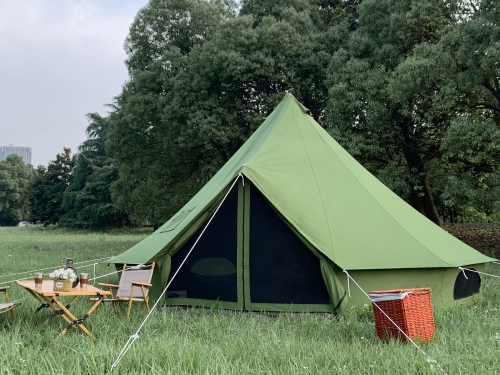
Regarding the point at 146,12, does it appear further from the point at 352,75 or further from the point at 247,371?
the point at 247,371

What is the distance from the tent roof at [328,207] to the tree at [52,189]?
34.5m

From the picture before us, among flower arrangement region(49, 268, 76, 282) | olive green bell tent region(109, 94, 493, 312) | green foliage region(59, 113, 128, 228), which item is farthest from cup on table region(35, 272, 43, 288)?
green foliage region(59, 113, 128, 228)

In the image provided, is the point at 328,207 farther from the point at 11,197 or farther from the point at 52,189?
the point at 11,197

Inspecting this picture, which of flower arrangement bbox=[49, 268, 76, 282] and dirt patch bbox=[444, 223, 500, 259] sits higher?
flower arrangement bbox=[49, 268, 76, 282]

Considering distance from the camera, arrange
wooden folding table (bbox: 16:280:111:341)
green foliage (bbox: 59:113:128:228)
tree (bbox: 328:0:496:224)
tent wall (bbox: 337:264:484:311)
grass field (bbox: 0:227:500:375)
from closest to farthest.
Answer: grass field (bbox: 0:227:500:375) < wooden folding table (bbox: 16:280:111:341) < tent wall (bbox: 337:264:484:311) < tree (bbox: 328:0:496:224) < green foliage (bbox: 59:113:128:228)

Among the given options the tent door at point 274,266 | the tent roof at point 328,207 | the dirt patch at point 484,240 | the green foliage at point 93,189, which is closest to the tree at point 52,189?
the green foliage at point 93,189

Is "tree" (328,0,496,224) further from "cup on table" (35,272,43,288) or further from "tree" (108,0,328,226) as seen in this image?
"cup on table" (35,272,43,288)

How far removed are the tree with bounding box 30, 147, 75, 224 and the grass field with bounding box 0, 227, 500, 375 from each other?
35.8m

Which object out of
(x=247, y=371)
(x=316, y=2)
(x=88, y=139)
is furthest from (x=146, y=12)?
(x=88, y=139)

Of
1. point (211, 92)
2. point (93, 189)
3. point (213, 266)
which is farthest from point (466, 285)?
point (93, 189)

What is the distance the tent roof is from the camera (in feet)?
17.4

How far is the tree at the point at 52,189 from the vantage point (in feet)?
129

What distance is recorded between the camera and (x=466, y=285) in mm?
5703

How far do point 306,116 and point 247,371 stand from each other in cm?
428
